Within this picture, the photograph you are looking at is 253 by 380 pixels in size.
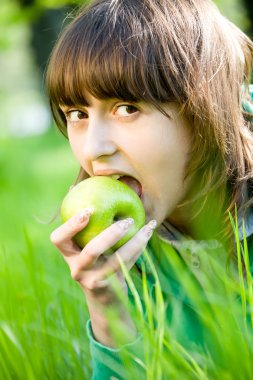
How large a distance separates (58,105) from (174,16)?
0.48 meters

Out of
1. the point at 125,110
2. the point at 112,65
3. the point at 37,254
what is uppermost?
the point at 112,65

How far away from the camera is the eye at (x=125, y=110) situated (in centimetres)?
196

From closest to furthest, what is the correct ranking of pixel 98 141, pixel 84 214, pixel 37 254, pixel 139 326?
1. pixel 139 326
2. pixel 84 214
3. pixel 98 141
4. pixel 37 254

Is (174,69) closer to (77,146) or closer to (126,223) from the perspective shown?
(77,146)

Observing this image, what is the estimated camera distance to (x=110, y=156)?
191 centimetres

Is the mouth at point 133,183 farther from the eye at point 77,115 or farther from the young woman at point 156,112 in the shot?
the eye at point 77,115

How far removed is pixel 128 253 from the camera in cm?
170

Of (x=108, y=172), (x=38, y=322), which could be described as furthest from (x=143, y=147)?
(x=38, y=322)

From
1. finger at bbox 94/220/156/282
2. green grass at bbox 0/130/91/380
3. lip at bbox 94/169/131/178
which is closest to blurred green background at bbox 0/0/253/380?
green grass at bbox 0/130/91/380

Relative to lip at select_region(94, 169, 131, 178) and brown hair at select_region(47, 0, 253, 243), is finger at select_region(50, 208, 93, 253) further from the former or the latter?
brown hair at select_region(47, 0, 253, 243)

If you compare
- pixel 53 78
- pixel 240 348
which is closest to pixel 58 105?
pixel 53 78

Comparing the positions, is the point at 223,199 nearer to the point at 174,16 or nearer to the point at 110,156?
the point at 110,156

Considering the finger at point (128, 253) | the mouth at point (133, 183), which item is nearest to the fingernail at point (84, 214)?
the finger at point (128, 253)

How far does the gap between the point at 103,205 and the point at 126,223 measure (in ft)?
0.25
